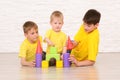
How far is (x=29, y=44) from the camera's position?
352 cm

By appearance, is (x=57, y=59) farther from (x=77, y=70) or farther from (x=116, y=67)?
(x=116, y=67)

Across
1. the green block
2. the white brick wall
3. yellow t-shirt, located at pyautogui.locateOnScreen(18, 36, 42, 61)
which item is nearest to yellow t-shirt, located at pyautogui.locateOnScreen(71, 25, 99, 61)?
the green block

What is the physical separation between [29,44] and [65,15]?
1.34 metres

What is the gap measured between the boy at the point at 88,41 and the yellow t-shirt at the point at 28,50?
355 mm

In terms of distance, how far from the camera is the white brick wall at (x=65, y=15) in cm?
476

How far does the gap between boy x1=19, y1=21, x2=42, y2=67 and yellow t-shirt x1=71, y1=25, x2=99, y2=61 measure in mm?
369

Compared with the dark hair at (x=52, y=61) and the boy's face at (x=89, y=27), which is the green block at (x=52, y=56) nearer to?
the dark hair at (x=52, y=61)

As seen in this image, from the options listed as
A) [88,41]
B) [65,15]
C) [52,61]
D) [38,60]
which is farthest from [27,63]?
[65,15]

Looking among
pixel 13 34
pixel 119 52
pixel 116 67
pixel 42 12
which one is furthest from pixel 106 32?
pixel 116 67

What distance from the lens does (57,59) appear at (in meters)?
3.39

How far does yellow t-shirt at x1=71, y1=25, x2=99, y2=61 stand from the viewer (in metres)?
3.39

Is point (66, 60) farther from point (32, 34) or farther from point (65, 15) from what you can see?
point (65, 15)

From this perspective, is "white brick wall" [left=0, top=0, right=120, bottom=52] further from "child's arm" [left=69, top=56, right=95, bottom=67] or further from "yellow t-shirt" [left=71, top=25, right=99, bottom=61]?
"child's arm" [left=69, top=56, right=95, bottom=67]

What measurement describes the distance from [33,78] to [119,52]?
2.26m
